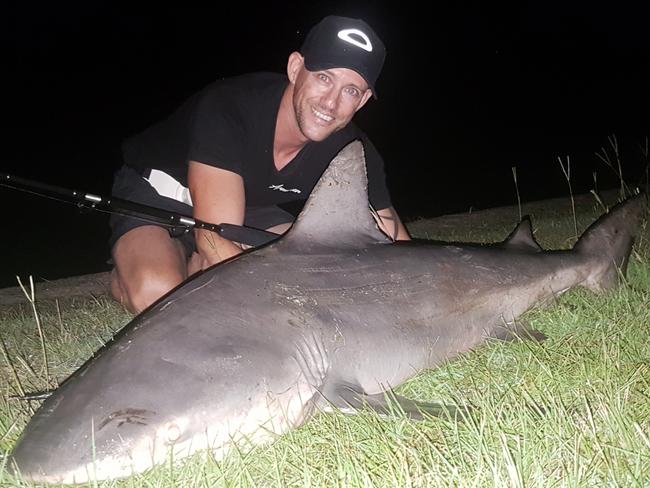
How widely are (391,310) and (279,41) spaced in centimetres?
6728

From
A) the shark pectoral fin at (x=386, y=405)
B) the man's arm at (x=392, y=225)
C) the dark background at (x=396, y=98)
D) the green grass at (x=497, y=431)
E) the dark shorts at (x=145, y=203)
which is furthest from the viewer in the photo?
the dark background at (x=396, y=98)

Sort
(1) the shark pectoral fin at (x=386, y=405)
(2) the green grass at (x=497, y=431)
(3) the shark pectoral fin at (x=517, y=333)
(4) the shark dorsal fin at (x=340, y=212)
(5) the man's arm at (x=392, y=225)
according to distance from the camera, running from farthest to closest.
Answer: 1. (5) the man's arm at (x=392, y=225)
2. (3) the shark pectoral fin at (x=517, y=333)
3. (4) the shark dorsal fin at (x=340, y=212)
4. (1) the shark pectoral fin at (x=386, y=405)
5. (2) the green grass at (x=497, y=431)

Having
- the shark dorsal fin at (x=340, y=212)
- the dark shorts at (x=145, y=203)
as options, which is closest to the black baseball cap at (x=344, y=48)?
the shark dorsal fin at (x=340, y=212)

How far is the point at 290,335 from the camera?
1.98 metres

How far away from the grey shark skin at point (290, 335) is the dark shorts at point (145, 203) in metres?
1.52

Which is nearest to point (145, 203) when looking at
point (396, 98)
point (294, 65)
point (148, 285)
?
point (148, 285)

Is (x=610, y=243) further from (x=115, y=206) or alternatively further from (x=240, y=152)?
(x=115, y=206)

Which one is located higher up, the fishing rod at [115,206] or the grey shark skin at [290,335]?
the fishing rod at [115,206]

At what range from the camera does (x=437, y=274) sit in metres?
2.53

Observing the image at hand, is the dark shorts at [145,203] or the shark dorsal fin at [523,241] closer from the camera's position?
the shark dorsal fin at [523,241]

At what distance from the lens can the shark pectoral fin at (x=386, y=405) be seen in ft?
6.03

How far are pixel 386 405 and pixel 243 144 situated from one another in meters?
1.86

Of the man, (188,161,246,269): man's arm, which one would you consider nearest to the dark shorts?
the man

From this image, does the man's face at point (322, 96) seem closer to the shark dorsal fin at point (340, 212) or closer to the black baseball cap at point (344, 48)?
the black baseball cap at point (344, 48)
